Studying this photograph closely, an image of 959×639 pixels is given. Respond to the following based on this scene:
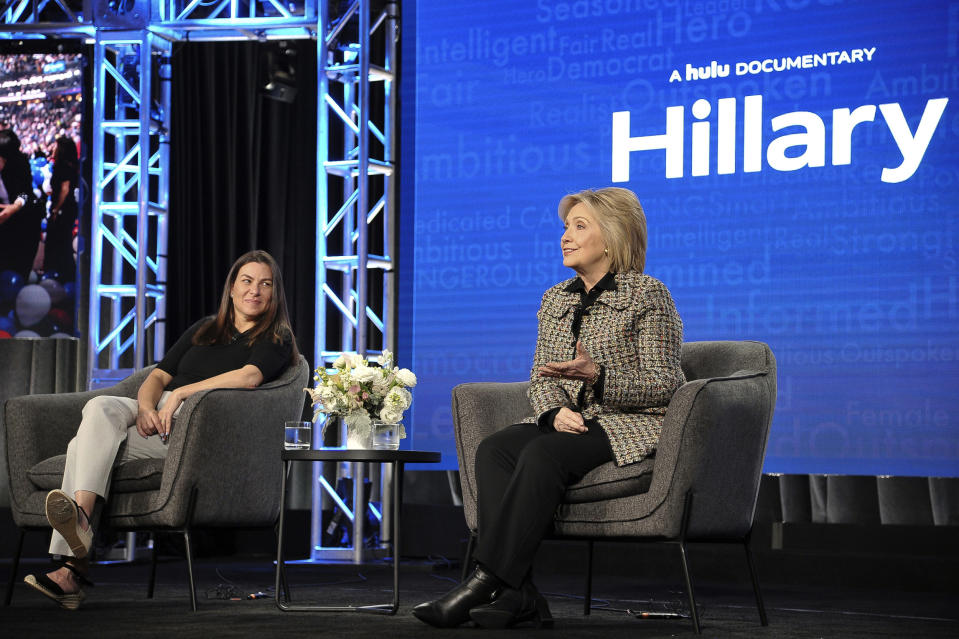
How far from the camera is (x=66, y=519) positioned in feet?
10.1

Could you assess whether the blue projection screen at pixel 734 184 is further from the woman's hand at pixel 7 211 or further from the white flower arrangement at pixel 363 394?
the woman's hand at pixel 7 211

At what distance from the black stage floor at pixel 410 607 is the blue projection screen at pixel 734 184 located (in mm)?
705

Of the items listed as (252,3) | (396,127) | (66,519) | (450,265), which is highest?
(252,3)

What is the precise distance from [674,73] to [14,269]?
12.9 feet

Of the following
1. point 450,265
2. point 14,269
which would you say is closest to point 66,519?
point 450,265

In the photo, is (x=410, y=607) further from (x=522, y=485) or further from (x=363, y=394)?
(x=522, y=485)

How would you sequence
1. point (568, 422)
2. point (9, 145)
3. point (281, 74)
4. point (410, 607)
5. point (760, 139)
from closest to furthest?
point (568, 422), point (410, 607), point (760, 139), point (281, 74), point (9, 145)

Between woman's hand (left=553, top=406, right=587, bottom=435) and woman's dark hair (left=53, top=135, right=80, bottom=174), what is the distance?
454 cm

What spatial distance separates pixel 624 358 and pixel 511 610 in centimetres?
72

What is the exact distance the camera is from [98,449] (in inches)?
→ 128

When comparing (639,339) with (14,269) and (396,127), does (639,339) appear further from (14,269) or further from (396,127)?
(14,269)

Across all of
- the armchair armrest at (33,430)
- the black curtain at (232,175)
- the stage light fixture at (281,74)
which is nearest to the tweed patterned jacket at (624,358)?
the armchair armrest at (33,430)

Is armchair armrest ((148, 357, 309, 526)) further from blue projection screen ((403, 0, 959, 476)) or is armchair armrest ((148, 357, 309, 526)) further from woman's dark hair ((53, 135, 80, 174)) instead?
woman's dark hair ((53, 135, 80, 174))

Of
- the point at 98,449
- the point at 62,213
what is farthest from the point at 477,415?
the point at 62,213
